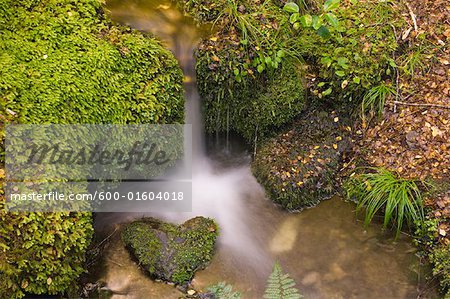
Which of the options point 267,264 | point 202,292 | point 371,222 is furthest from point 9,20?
point 371,222

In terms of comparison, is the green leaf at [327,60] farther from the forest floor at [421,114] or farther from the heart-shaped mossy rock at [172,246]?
the heart-shaped mossy rock at [172,246]

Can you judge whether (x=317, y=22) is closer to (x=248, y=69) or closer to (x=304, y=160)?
(x=248, y=69)

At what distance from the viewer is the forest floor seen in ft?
13.6

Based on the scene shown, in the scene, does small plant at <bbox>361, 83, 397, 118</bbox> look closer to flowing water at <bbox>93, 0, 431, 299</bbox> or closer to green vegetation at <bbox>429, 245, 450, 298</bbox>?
flowing water at <bbox>93, 0, 431, 299</bbox>

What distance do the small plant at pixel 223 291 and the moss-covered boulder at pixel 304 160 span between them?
1.34 metres

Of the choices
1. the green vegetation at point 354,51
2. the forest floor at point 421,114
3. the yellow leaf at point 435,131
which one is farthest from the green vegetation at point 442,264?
the green vegetation at point 354,51

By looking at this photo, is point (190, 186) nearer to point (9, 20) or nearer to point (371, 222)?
point (371, 222)

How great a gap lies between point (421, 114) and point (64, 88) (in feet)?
11.6

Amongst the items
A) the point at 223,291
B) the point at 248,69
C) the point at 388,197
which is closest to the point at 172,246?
the point at 223,291

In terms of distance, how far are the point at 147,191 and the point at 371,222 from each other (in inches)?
93.0

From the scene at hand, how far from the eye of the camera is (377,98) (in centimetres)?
454

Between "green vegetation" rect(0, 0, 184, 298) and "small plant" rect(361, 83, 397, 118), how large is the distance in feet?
6.61

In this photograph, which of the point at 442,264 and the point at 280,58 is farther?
the point at 280,58

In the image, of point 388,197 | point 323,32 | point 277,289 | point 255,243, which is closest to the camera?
point 277,289
